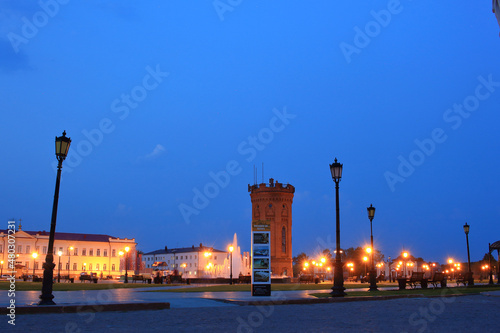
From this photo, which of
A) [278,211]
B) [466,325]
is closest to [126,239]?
[278,211]

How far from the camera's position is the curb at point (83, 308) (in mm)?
12428

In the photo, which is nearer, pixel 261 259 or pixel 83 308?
pixel 83 308

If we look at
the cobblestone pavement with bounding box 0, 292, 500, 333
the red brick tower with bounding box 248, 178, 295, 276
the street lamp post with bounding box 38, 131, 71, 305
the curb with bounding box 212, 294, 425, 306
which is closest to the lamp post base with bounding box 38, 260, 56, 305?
the street lamp post with bounding box 38, 131, 71, 305

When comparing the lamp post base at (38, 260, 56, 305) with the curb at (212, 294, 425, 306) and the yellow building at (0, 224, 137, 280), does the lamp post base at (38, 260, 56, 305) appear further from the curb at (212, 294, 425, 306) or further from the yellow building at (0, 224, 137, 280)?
the yellow building at (0, 224, 137, 280)

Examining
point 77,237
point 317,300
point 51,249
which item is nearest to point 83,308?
point 51,249

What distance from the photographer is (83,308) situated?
→ 13156mm

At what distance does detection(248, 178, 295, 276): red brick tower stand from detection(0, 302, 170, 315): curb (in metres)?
77.4

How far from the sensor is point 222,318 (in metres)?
11.7

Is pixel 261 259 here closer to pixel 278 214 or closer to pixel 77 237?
pixel 278 214

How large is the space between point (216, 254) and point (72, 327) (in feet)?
435

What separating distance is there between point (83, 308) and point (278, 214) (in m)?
80.3

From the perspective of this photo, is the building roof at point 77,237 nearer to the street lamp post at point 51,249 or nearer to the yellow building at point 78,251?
the yellow building at point 78,251

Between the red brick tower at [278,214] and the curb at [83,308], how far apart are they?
77.4 m

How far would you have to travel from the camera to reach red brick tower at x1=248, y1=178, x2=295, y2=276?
298 feet
